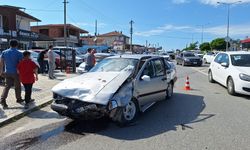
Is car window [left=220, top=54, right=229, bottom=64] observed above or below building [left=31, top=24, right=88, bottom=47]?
below

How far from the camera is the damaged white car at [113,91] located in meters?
6.30

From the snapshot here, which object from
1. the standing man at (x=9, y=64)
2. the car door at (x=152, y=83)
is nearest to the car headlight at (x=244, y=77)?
the car door at (x=152, y=83)

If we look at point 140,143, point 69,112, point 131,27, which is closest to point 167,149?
point 140,143

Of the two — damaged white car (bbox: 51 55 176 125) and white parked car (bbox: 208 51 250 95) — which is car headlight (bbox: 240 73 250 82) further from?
damaged white car (bbox: 51 55 176 125)

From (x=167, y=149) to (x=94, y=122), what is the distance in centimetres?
228

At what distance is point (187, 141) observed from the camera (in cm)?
562

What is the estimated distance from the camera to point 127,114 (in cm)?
691

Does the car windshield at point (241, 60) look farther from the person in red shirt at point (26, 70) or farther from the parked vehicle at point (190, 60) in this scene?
the parked vehicle at point (190, 60)

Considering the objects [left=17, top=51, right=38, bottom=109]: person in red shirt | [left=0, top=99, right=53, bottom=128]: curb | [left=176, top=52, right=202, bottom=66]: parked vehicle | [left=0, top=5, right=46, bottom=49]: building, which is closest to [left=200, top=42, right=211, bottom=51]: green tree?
[left=176, top=52, right=202, bottom=66]: parked vehicle

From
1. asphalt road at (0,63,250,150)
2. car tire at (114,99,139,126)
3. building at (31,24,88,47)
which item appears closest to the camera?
asphalt road at (0,63,250,150)

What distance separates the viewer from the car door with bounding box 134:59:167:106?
745cm

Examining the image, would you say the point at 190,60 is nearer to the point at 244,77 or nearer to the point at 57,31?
the point at 244,77

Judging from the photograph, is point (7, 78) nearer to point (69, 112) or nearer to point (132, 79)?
point (69, 112)

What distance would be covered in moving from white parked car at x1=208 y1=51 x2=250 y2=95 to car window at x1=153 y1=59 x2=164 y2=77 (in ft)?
9.79
